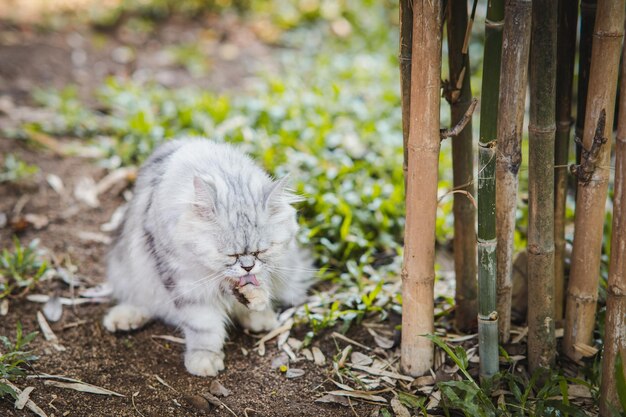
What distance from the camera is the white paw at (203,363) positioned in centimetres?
285

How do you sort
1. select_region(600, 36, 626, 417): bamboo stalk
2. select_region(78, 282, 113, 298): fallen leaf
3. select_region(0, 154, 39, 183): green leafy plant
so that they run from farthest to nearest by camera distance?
select_region(0, 154, 39, 183): green leafy plant < select_region(78, 282, 113, 298): fallen leaf < select_region(600, 36, 626, 417): bamboo stalk

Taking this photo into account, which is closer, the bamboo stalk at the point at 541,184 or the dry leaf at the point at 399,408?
the bamboo stalk at the point at 541,184

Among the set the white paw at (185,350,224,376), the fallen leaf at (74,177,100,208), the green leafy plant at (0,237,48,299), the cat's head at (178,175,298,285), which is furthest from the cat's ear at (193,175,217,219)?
the fallen leaf at (74,177,100,208)

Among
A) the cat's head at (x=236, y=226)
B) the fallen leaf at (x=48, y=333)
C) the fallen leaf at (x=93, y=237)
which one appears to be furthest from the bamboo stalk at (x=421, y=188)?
the fallen leaf at (x=93, y=237)

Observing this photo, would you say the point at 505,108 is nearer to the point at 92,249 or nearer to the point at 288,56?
the point at 92,249

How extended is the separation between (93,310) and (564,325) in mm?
2172

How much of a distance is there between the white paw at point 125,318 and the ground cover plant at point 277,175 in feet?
0.16

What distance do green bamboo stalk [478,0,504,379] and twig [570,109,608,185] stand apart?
1.00 feet

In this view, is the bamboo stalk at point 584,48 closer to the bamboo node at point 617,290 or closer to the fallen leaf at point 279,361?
the bamboo node at point 617,290

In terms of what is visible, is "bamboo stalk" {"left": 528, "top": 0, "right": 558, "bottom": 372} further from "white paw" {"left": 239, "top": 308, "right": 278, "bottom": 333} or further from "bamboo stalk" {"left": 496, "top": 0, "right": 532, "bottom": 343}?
"white paw" {"left": 239, "top": 308, "right": 278, "bottom": 333}

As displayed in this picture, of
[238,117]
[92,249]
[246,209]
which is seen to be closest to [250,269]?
[246,209]

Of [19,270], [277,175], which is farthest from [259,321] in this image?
[19,270]

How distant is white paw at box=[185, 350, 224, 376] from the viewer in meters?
2.85

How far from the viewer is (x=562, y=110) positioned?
2578 mm
